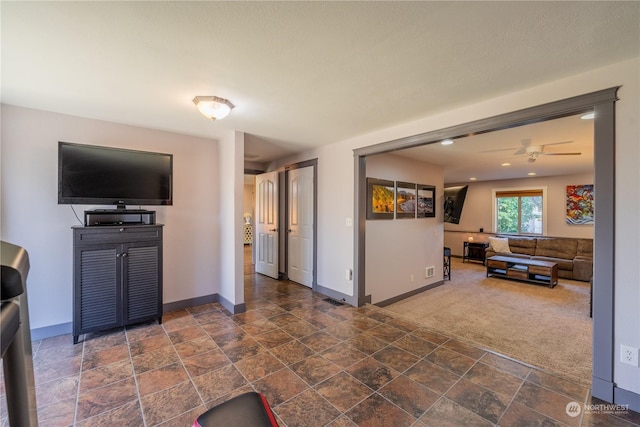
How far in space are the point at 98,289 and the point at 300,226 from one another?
289 cm

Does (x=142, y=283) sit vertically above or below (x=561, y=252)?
above

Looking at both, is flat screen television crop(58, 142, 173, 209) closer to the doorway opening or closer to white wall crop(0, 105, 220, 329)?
white wall crop(0, 105, 220, 329)

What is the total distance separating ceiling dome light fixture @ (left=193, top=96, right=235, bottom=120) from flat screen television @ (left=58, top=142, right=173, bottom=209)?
1237mm

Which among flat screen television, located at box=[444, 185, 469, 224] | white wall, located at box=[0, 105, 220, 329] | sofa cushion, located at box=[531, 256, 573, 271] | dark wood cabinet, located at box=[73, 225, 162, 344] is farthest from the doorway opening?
flat screen television, located at box=[444, 185, 469, 224]

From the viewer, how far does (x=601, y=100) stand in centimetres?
188

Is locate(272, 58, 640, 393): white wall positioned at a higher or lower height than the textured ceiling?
lower

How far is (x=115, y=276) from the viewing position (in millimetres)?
2834

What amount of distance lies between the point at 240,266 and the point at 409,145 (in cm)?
254

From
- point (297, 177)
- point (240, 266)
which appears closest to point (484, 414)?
point (240, 266)

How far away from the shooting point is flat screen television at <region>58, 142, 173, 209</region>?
279 cm

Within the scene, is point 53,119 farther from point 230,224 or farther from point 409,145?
point 409,145

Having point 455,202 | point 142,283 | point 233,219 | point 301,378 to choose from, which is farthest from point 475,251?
point 142,283

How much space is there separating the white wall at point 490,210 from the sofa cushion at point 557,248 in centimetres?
59

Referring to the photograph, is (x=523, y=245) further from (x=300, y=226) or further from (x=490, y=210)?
(x=300, y=226)
